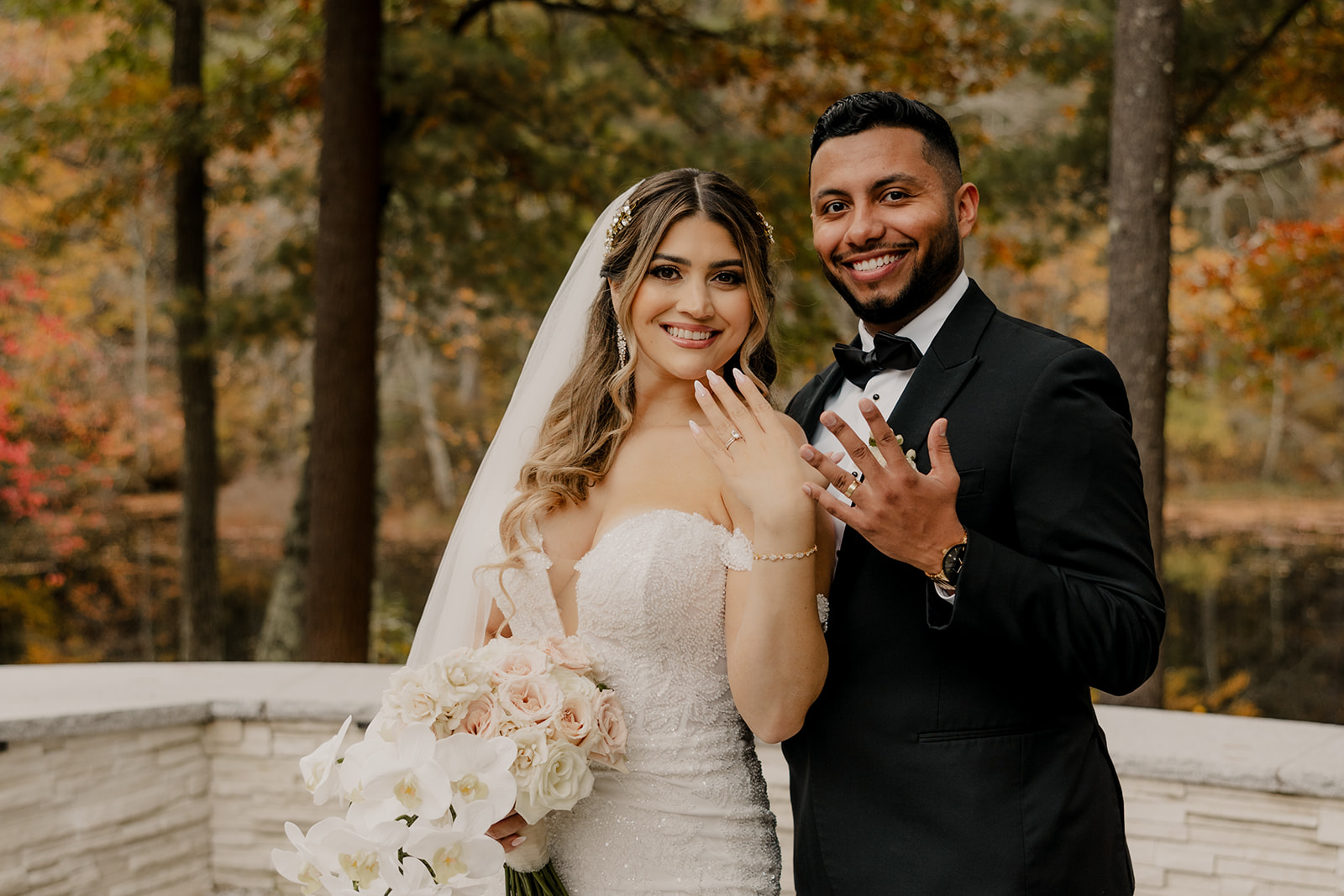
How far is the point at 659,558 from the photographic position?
236cm

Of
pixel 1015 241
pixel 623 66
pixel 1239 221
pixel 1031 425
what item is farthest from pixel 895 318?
pixel 1239 221

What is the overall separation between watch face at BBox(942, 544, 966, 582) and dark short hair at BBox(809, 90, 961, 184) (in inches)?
33.2

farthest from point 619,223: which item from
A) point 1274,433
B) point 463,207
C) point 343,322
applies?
point 1274,433

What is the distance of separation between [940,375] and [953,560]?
0.45 metres

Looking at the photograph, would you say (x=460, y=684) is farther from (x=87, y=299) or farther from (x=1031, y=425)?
(x=87, y=299)

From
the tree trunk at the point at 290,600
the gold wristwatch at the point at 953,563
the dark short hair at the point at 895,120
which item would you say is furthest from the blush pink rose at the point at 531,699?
the tree trunk at the point at 290,600

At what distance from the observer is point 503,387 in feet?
56.7

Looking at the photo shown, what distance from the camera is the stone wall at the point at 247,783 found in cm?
312

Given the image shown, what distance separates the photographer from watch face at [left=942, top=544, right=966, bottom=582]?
1777 mm

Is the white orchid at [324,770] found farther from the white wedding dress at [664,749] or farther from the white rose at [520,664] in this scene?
the white wedding dress at [664,749]

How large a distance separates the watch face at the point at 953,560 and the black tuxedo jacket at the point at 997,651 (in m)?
0.02

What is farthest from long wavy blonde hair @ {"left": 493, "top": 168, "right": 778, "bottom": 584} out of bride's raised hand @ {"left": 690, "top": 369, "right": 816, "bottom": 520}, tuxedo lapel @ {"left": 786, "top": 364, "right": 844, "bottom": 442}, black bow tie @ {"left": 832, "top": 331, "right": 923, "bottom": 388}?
bride's raised hand @ {"left": 690, "top": 369, "right": 816, "bottom": 520}

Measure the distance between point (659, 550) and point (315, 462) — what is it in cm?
419

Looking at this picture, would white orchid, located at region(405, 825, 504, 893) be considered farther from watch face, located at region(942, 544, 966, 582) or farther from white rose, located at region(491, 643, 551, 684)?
watch face, located at region(942, 544, 966, 582)
